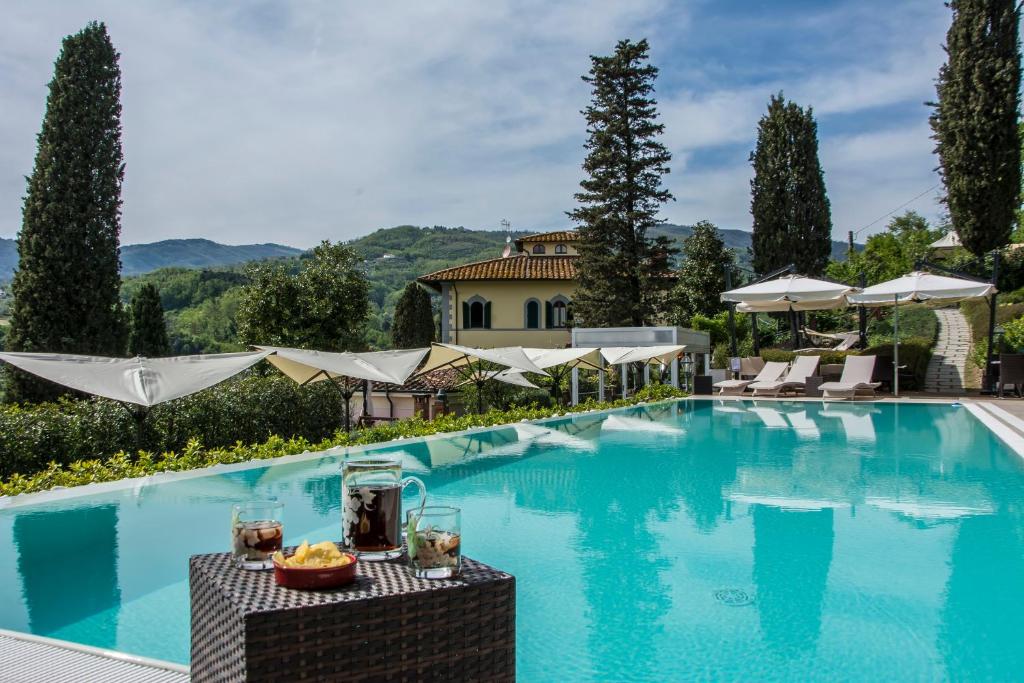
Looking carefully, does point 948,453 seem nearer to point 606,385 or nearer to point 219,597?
point 219,597

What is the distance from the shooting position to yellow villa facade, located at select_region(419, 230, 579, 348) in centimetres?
3616

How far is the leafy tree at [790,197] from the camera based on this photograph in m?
31.5

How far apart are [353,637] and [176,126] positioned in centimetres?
1715

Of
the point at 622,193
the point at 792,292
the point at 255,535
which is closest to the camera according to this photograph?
the point at 255,535

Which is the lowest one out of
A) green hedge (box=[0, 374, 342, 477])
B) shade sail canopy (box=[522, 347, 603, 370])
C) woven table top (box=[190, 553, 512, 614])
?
green hedge (box=[0, 374, 342, 477])

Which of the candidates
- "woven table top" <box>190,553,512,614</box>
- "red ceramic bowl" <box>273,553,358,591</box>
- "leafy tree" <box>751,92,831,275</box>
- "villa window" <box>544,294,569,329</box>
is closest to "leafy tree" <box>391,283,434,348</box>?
"villa window" <box>544,294,569,329</box>

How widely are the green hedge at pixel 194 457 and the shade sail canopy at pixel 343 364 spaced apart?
2.74 ft

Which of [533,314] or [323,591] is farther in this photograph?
[533,314]

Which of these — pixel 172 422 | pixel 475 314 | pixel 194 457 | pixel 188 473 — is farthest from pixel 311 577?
pixel 475 314

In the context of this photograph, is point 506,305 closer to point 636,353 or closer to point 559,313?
point 559,313

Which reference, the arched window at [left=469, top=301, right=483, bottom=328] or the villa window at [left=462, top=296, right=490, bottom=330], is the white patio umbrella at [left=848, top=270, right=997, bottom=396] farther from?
the arched window at [left=469, top=301, right=483, bottom=328]

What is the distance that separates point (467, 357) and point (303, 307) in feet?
53.7

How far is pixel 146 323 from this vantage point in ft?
120

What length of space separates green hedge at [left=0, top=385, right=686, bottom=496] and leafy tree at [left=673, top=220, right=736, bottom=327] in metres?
21.3
